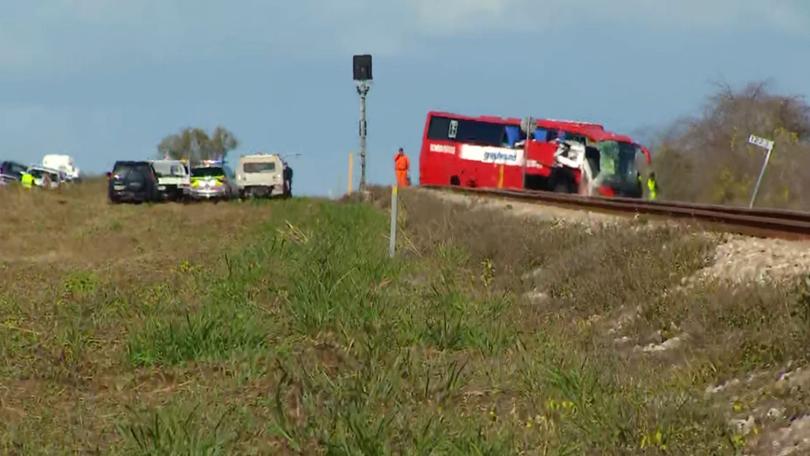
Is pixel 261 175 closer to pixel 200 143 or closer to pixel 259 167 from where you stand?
pixel 259 167

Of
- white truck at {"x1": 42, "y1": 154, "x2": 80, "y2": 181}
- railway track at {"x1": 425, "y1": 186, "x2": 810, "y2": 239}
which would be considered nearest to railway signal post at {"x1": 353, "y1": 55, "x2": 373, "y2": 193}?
railway track at {"x1": 425, "y1": 186, "x2": 810, "y2": 239}

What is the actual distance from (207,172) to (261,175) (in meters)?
2.64

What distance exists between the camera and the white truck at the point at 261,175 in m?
51.6

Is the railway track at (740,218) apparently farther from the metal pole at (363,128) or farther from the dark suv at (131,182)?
the dark suv at (131,182)

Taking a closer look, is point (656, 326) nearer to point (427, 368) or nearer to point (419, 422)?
point (427, 368)

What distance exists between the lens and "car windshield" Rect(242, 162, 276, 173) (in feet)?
169

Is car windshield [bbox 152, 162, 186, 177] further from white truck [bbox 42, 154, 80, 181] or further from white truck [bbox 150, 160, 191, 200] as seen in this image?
white truck [bbox 42, 154, 80, 181]

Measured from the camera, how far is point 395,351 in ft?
32.9

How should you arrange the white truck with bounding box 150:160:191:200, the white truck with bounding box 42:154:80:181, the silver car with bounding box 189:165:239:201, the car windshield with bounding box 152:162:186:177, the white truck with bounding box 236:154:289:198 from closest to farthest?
the white truck with bounding box 150:160:191:200
the car windshield with bounding box 152:162:186:177
the silver car with bounding box 189:165:239:201
the white truck with bounding box 236:154:289:198
the white truck with bounding box 42:154:80:181

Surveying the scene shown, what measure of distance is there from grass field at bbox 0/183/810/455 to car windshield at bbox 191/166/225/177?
31646 millimetres

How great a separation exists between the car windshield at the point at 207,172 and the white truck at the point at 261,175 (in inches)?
73.2

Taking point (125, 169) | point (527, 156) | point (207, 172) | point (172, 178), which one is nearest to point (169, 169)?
point (172, 178)

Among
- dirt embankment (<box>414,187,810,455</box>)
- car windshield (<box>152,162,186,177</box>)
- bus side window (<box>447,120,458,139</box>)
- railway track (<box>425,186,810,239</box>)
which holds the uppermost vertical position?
bus side window (<box>447,120,458,139</box>)

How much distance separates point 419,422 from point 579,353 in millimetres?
2689
